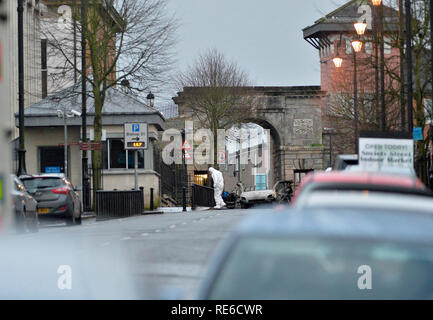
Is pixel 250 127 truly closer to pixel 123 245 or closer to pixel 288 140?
pixel 288 140

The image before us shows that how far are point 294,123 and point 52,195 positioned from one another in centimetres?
4966

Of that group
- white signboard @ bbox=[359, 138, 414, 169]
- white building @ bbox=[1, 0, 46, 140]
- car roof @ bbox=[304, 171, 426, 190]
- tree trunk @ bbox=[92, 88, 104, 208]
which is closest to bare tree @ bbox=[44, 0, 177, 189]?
tree trunk @ bbox=[92, 88, 104, 208]

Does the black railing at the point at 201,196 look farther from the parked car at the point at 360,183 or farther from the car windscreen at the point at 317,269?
the car windscreen at the point at 317,269

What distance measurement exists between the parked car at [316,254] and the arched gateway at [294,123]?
70194 mm

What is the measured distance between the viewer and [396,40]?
135 feet

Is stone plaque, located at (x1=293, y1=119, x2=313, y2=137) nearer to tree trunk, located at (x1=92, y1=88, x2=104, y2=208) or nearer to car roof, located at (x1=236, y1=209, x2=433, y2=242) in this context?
tree trunk, located at (x1=92, y1=88, x2=104, y2=208)

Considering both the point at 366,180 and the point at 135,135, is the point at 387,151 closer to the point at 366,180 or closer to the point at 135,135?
the point at 366,180

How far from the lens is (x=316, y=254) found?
4.21 m

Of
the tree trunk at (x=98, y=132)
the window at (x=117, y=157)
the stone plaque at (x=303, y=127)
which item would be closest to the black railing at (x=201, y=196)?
the window at (x=117, y=157)

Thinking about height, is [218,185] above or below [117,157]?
below

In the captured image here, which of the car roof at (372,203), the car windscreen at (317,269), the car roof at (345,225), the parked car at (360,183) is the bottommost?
the car windscreen at (317,269)

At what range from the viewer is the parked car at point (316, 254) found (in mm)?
4035

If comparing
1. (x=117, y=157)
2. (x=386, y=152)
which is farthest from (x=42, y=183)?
(x=117, y=157)
